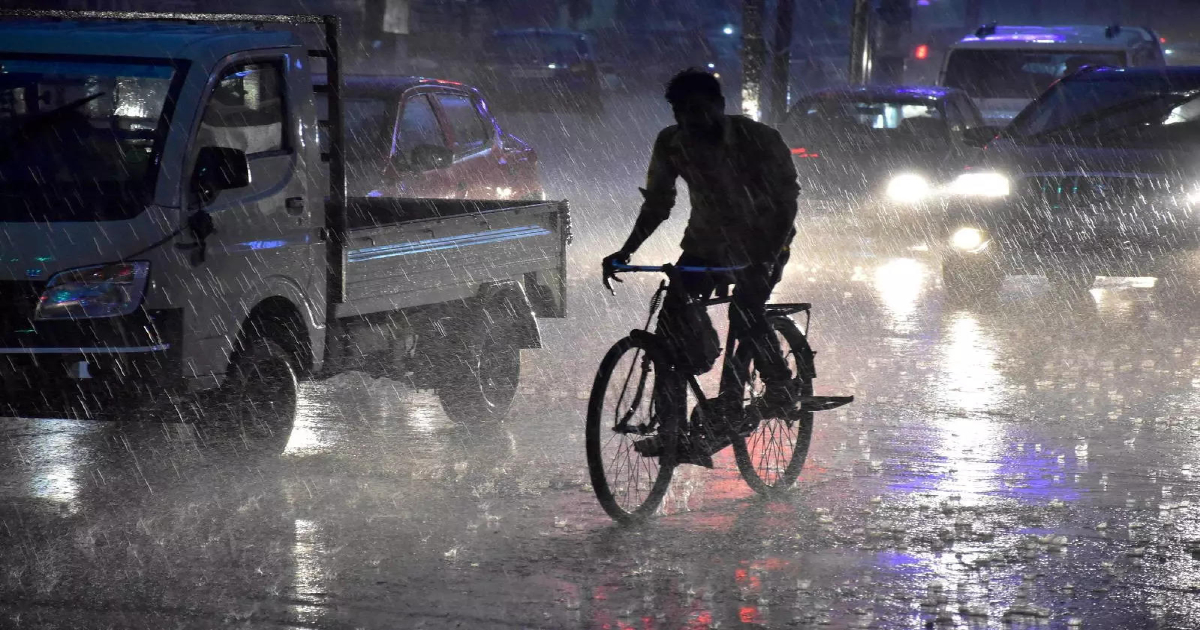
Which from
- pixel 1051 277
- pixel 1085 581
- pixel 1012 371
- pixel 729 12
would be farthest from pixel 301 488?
pixel 729 12

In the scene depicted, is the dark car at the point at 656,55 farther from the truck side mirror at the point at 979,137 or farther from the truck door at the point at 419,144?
the truck door at the point at 419,144

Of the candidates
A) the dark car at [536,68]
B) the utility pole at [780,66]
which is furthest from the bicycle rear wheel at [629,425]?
the dark car at [536,68]

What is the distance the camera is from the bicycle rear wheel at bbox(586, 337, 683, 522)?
5656mm

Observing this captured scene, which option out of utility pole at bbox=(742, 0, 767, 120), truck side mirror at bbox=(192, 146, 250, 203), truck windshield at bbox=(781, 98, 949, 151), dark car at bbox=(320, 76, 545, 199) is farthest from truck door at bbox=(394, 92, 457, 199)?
utility pole at bbox=(742, 0, 767, 120)

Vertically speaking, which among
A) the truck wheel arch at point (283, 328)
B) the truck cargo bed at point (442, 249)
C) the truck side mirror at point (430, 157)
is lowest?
the truck wheel arch at point (283, 328)

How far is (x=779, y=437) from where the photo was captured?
20.8ft

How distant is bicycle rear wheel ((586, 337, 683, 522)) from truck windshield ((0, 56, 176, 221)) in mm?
1897

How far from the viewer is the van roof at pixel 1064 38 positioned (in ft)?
65.0

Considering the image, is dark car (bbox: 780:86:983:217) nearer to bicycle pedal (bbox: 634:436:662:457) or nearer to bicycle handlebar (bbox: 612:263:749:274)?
bicycle handlebar (bbox: 612:263:749:274)

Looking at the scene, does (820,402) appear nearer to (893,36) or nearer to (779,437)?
(779,437)

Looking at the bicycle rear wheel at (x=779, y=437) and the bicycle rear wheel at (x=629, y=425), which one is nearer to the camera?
the bicycle rear wheel at (x=629, y=425)

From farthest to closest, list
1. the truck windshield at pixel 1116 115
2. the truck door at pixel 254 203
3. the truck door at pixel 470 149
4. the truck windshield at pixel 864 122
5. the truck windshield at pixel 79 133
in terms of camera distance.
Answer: the truck windshield at pixel 864 122
the truck windshield at pixel 1116 115
the truck door at pixel 470 149
the truck door at pixel 254 203
the truck windshield at pixel 79 133

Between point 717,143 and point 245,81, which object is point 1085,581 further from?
point 245,81

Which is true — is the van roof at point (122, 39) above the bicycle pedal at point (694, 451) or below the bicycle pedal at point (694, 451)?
above
